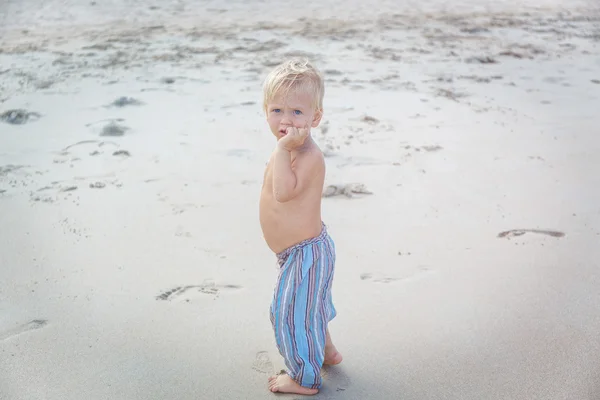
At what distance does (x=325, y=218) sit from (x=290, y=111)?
139cm

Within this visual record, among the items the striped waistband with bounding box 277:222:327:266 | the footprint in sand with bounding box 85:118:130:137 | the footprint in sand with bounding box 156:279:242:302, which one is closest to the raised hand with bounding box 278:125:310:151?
the striped waistband with bounding box 277:222:327:266

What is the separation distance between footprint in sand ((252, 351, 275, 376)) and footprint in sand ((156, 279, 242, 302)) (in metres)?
0.39

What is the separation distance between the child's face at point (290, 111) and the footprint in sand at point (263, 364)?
0.77 metres

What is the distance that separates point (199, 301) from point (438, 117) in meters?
2.57

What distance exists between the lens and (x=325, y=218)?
3.16 metres

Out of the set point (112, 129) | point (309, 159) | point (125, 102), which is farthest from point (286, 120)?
point (125, 102)

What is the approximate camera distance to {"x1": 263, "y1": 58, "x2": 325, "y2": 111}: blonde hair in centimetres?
179

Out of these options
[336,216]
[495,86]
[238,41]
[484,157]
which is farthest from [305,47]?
[336,216]

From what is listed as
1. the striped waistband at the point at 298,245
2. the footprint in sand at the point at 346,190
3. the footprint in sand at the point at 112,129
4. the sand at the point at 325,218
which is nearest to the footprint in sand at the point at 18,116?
the sand at the point at 325,218

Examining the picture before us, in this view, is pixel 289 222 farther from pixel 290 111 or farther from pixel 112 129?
pixel 112 129

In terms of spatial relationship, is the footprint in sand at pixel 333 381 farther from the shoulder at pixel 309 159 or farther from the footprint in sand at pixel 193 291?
the shoulder at pixel 309 159

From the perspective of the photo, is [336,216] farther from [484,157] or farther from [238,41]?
[238,41]

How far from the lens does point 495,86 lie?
5.23m

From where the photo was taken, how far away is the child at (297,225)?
181 centimetres
